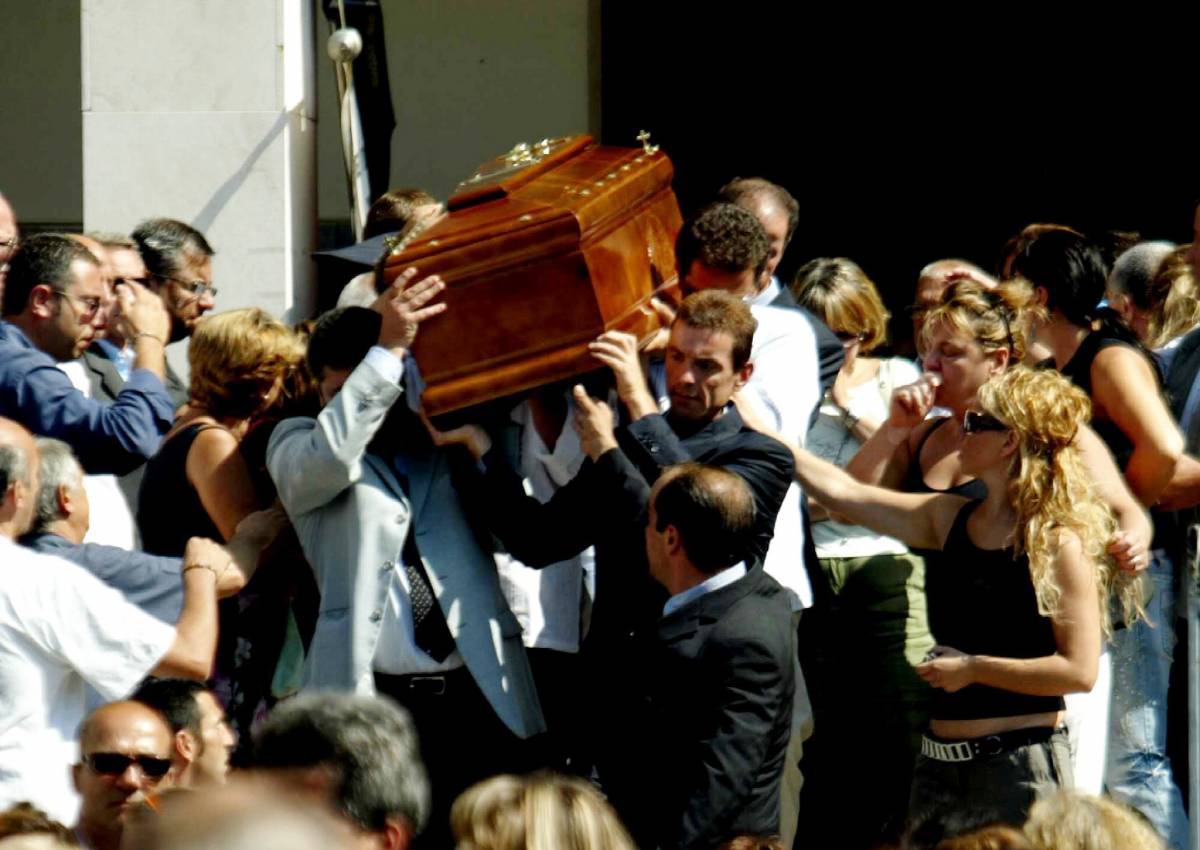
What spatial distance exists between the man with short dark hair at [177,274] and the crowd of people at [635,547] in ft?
0.08

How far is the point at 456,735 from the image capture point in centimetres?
476

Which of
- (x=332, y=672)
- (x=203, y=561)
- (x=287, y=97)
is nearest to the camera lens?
(x=203, y=561)

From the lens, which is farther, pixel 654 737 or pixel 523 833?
pixel 654 737

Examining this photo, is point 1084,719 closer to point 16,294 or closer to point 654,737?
point 654,737

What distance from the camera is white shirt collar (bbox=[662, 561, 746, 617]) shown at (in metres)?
4.33

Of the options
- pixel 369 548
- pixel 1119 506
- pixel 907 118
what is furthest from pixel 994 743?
pixel 907 118

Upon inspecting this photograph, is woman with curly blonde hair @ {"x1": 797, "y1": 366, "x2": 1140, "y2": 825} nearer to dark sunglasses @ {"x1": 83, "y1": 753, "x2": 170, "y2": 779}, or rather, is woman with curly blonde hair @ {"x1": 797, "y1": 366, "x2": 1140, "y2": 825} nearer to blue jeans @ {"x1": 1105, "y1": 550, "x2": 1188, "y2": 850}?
blue jeans @ {"x1": 1105, "y1": 550, "x2": 1188, "y2": 850}

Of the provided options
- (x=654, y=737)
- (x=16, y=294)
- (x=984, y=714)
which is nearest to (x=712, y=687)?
(x=654, y=737)

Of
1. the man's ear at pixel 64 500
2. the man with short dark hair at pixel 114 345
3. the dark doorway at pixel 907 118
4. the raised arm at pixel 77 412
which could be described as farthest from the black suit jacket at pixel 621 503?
the dark doorway at pixel 907 118

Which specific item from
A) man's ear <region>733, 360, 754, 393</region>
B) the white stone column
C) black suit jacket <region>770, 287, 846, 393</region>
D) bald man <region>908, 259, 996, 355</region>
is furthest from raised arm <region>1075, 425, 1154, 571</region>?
the white stone column

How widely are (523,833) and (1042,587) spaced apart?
66.8 inches

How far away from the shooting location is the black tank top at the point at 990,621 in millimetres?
4445

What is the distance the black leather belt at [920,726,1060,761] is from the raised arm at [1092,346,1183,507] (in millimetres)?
879

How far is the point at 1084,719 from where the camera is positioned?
4957 mm
